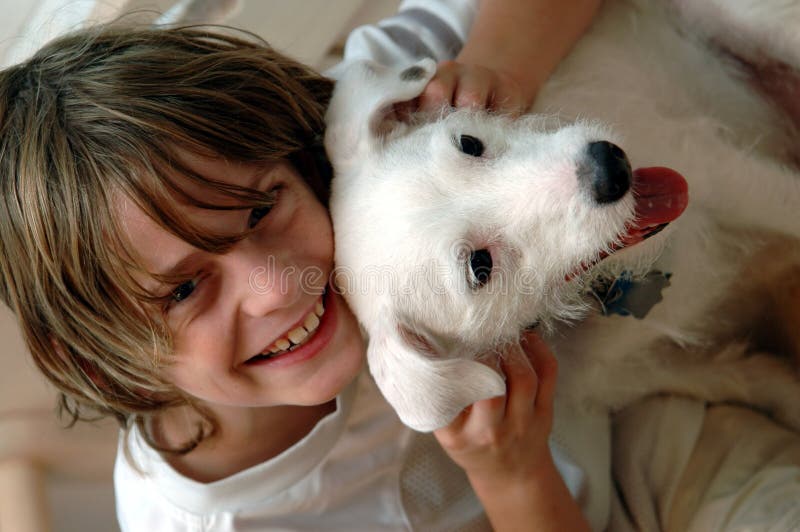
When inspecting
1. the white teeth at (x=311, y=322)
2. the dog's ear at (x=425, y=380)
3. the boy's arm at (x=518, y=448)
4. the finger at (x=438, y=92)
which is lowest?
the boy's arm at (x=518, y=448)

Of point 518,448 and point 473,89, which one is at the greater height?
point 473,89

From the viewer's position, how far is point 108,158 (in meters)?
0.88

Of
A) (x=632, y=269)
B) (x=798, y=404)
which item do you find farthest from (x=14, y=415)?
(x=798, y=404)

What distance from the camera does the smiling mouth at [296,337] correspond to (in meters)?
1.01

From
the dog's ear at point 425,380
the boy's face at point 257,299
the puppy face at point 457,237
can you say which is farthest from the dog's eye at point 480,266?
the boy's face at point 257,299

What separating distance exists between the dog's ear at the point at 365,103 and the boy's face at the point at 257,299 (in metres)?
0.09

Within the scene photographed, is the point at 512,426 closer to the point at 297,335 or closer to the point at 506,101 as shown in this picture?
the point at 297,335

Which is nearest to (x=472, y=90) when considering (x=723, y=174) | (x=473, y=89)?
(x=473, y=89)

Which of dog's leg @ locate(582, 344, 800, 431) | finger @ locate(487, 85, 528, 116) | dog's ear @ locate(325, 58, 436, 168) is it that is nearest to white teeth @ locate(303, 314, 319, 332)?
dog's ear @ locate(325, 58, 436, 168)

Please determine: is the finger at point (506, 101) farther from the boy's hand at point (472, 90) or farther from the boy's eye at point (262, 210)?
the boy's eye at point (262, 210)

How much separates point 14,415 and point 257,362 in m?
0.71

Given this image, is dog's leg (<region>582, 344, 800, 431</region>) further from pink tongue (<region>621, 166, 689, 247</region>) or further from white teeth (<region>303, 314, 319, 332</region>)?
white teeth (<region>303, 314, 319, 332</region>)

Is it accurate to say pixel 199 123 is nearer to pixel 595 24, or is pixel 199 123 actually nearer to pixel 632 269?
pixel 632 269

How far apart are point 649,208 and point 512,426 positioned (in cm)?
41
